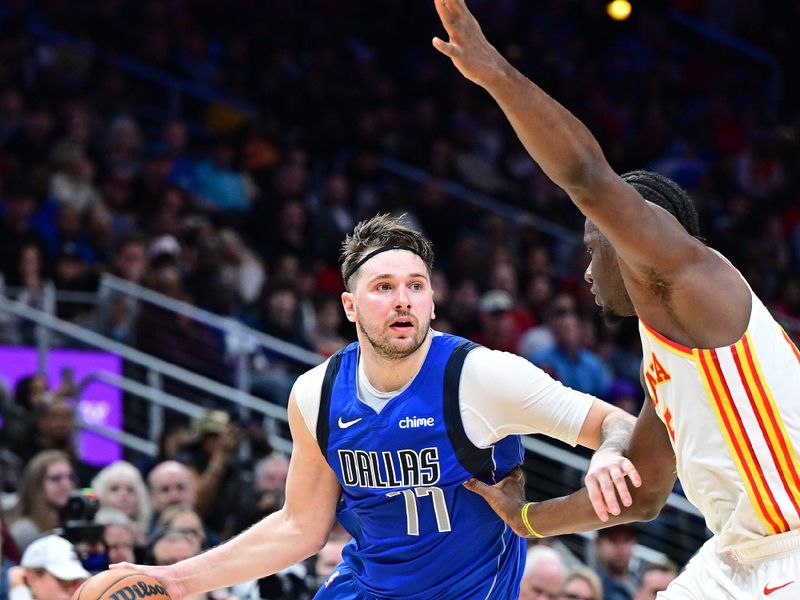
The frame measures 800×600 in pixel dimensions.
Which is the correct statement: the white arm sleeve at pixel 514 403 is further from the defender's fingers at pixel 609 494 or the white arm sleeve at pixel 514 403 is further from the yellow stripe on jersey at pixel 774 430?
the yellow stripe on jersey at pixel 774 430

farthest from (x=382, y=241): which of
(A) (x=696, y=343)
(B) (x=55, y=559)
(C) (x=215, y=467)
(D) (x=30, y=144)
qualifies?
(D) (x=30, y=144)

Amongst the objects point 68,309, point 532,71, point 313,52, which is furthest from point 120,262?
point 532,71

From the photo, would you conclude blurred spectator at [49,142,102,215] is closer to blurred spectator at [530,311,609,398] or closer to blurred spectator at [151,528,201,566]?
blurred spectator at [530,311,609,398]

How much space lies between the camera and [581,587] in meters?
7.55

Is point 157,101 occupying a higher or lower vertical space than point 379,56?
lower

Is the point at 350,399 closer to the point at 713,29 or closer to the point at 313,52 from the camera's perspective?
the point at 313,52

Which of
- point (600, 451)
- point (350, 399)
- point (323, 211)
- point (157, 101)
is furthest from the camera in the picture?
point (157, 101)

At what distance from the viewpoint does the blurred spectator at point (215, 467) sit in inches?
348

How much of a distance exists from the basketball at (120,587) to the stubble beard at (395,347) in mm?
1144

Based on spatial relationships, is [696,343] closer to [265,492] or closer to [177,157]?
[265,492]

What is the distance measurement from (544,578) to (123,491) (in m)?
2.52

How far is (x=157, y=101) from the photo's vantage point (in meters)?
14.0

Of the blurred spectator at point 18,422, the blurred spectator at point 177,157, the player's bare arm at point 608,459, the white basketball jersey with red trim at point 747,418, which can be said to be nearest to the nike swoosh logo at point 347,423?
the player's bare arm at point 608,459

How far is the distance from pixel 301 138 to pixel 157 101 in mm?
1542
